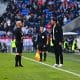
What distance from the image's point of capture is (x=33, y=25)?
4603 cm

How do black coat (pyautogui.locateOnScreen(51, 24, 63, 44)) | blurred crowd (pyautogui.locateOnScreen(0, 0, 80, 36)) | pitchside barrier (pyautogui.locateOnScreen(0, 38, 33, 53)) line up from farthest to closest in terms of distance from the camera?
blurred crowd (pyautogui.locateOnScreen(0, 0, 80, 36))
pitchside barrier (pyautogui.locateOnScreen(0, 38, 33, 53))
black coat (pyautogui.locateOnScreen(51, 24, 63, 44))

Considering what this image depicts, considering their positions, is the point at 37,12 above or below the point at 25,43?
above

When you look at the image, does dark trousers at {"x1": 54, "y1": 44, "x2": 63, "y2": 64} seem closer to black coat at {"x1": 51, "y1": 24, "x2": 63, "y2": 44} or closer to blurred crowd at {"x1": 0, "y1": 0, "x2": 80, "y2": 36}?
black coat at {"x1": 51, "y1": 24, "x2": 63, "y2": 44}

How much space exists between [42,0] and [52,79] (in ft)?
119

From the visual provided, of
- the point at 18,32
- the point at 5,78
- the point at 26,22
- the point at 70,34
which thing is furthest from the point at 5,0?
the point at 5,78

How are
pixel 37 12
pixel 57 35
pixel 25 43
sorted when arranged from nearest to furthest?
pixel 57 35
pixel 25 43
pixel 37 12

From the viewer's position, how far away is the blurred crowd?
46.4m

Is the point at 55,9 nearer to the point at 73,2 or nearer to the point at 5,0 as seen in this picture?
the point at 73,2

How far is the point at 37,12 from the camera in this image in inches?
1911

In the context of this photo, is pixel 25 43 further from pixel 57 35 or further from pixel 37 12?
pixel 57 35

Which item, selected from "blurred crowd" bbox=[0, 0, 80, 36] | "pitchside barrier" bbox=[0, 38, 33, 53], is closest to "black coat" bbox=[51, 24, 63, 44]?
"pitchside barrier" bbox=[0, 38, 33, 53]

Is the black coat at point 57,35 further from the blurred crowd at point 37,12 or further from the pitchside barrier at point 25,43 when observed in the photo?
the blurred crowd at point 37,12

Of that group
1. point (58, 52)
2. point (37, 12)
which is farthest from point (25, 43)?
point (58, 52)

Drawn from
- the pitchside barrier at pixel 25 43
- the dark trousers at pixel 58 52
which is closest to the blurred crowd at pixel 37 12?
the pitchside barrier at pixel 25 43
